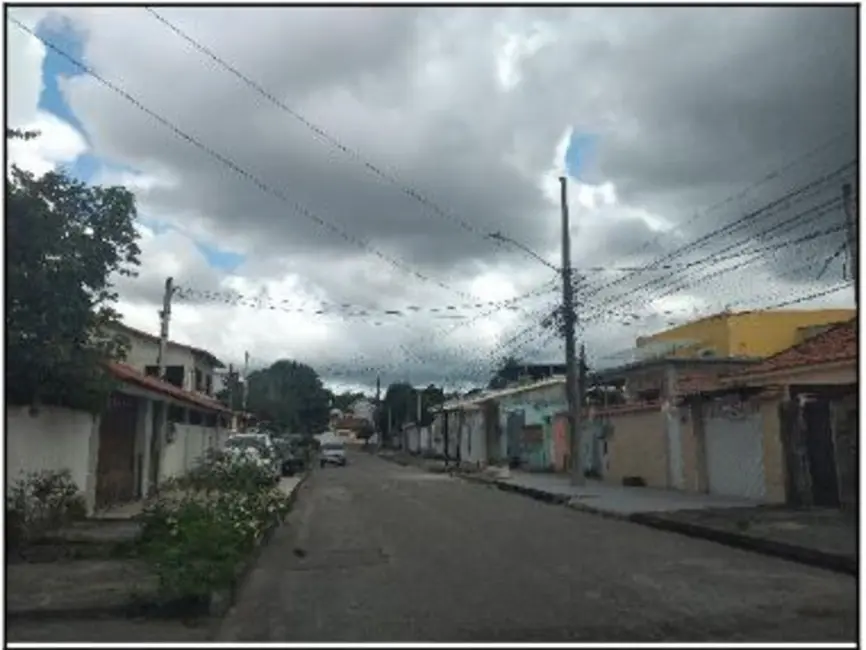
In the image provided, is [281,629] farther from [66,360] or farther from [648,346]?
[648,346]

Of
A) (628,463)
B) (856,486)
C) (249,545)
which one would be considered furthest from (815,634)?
(628,463)

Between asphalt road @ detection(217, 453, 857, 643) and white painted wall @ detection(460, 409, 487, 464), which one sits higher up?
white painted wall @ detection(460, 409, 487, 464)

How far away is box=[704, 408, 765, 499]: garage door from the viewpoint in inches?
883

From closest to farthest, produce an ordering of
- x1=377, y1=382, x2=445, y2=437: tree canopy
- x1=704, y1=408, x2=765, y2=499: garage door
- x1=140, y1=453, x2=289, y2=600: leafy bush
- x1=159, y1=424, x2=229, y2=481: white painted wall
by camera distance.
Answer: x1=140, y1=453, x2=289, y2=600: leafy bush → x1=704, y1=408, x2=765, y2=499: garage door → x1=159, y1=424, x2=229, y2=481: white painted wall → x1=377, y1=382, x2=445, y2=437: tree canopy

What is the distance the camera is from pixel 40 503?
13703 mm

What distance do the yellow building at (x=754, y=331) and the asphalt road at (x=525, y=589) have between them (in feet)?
95.5

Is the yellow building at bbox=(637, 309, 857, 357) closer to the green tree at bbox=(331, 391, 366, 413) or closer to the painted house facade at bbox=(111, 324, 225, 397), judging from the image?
the painted house facade at bbox=(111, 324, 225, 397)

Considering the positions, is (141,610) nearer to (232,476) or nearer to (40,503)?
(40,503)

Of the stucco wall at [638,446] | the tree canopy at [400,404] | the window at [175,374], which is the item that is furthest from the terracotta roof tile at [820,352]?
the tree canopy at [400,404]

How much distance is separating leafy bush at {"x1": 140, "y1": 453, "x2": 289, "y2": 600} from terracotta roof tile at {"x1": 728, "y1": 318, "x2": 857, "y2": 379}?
38.0 ft

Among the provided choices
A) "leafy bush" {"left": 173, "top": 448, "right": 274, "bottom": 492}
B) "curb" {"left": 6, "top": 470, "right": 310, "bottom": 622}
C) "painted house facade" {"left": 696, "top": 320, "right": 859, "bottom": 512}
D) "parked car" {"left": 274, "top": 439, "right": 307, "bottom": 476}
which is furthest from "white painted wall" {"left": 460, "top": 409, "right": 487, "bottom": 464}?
"curb" {"left": 6, "top": 470, "right": 310, "bottom": 622}

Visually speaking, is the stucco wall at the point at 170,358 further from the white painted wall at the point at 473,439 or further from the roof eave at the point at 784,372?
the roof eave at the point at 784,372

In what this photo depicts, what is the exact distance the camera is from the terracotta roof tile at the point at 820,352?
66.0ft

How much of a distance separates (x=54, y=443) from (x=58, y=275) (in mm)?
4220
